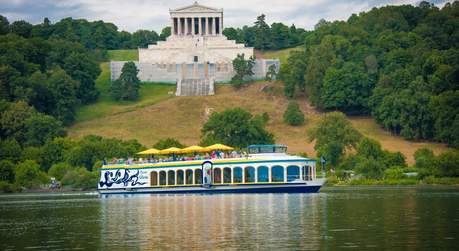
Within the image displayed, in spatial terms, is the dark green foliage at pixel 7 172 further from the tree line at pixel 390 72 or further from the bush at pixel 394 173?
the tree line at pixel 390 72

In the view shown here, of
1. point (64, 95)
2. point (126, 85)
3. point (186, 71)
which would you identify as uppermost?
point (186, 71)

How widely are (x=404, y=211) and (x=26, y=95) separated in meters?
112

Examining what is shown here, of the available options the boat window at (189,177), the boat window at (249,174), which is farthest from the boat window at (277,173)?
the boat window at (189,177)

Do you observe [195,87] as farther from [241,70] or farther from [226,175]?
[226,175]

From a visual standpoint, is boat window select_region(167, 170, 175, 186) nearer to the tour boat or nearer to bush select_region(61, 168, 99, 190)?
the tour boat

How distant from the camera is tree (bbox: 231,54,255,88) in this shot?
18275 centimetres

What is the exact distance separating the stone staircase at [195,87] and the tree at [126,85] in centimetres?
716

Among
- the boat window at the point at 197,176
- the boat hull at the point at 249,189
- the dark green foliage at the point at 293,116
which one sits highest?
the dark green foliage at the point at 293,116

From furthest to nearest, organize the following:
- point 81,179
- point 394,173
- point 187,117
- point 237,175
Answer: point 187,117 → point 81,179 → point 394,173 → point 237,175

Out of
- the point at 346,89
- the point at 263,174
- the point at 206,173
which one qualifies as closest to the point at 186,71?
the point at 346,89

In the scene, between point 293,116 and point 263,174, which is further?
point 293,116

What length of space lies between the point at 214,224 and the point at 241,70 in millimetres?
127355

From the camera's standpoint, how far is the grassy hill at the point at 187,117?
154 metres

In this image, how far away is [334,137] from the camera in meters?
132
